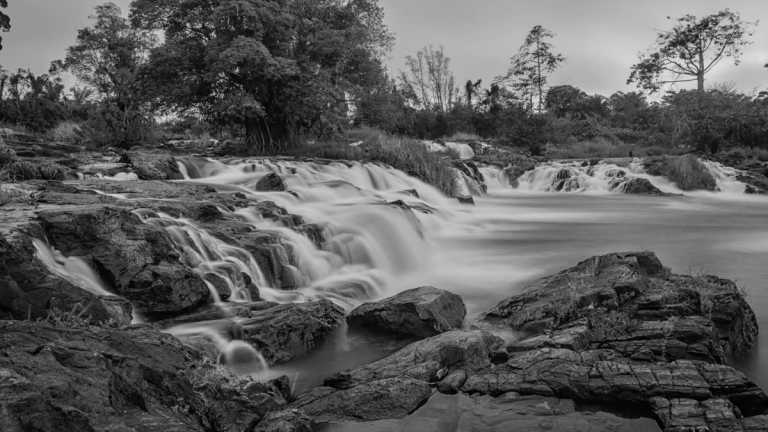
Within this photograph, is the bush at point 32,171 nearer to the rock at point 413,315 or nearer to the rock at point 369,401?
the rock at point 413,315

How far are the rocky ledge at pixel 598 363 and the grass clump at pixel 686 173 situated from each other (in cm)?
1642

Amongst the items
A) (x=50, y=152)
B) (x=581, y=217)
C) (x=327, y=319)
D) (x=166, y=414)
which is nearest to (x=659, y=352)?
(x=327, y=319)

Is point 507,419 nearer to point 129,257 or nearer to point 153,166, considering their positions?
point 129,257

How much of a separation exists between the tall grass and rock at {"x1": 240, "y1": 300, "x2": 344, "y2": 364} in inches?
447

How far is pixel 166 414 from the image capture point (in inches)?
92.4

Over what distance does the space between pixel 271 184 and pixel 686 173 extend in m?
16.4

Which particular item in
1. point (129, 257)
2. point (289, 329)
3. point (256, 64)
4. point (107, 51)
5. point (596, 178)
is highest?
point (107, 51)

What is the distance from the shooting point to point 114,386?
228 centimetres

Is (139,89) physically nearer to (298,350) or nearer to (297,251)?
(297,251)

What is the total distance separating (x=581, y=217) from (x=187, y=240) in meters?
10.4

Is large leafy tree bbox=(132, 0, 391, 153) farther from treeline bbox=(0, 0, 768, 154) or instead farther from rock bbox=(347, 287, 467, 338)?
rock bbox=(347, 287, 467, 338)

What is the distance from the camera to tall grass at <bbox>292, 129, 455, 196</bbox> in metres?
15.9

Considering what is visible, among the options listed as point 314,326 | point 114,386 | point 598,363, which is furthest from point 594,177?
point 114,386

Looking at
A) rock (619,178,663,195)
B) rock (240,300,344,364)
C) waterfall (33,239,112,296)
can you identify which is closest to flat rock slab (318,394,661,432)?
rock (240,300,344,364)
